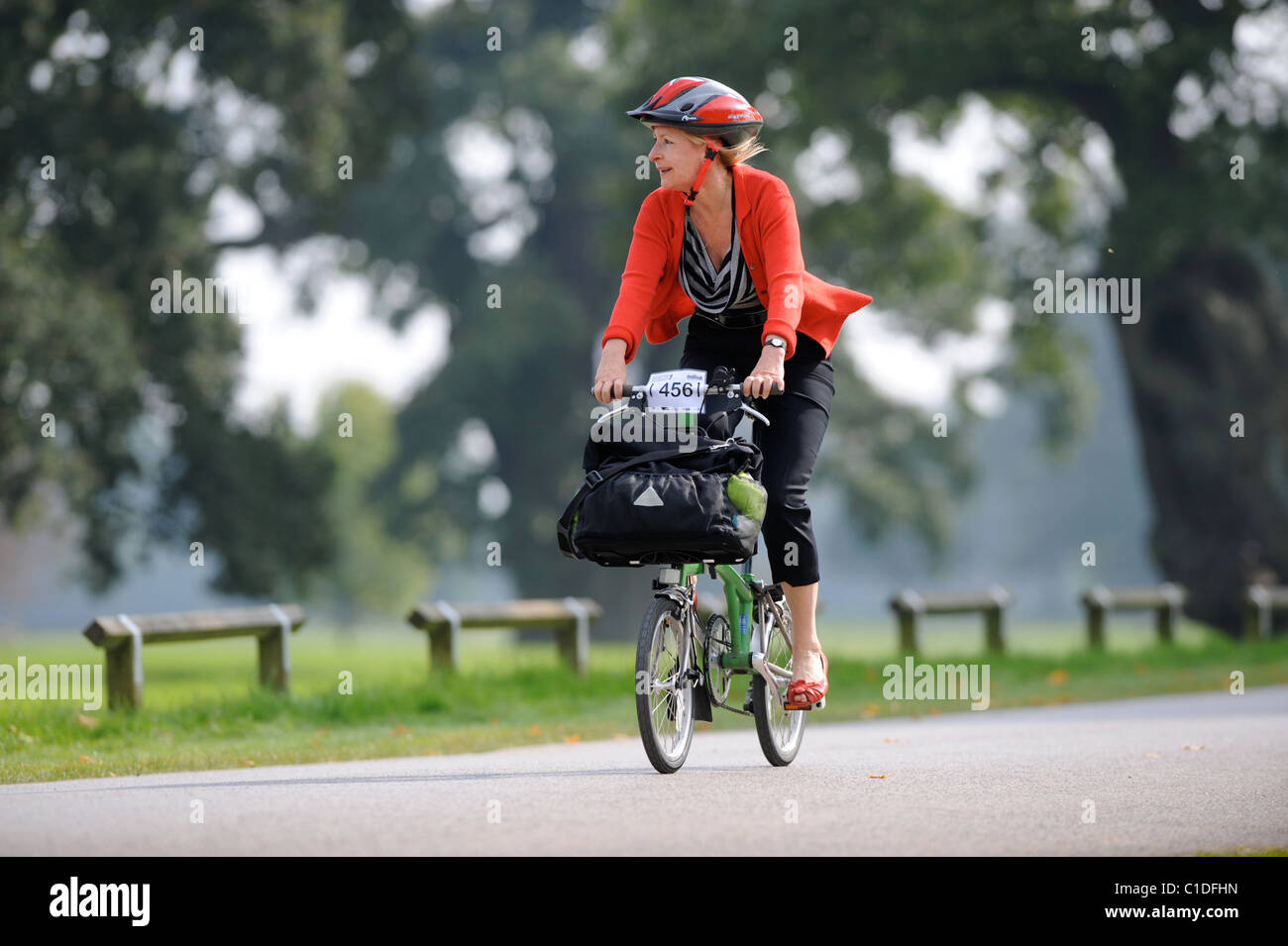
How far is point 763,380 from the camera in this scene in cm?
611

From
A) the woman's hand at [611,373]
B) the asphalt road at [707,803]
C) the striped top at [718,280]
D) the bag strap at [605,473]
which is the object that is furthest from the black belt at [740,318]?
the asphalt road at [707,803]

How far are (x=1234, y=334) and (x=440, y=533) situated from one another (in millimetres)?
19540

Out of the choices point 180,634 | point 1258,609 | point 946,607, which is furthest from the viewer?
point 1258,609

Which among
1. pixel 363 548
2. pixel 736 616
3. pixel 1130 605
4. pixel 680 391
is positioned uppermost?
pixel 363 548

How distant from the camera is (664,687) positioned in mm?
6363

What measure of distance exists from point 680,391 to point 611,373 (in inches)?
10.5

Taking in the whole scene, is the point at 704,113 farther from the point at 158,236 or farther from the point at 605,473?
the point at 158,236

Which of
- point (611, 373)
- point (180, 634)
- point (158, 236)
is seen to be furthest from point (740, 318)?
point (158, 236)

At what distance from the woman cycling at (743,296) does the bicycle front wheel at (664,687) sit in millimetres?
460

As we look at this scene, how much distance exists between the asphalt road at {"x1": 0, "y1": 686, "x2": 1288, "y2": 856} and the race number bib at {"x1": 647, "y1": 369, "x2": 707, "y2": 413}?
55.9 inches

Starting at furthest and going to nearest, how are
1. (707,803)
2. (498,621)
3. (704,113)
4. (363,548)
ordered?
(363,548) < (498,621) < (704,113) < (707,803)

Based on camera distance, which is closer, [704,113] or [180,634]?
[704,113]

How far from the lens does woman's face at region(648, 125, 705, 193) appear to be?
6.43m

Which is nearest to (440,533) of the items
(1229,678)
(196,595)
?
(1229,678)
